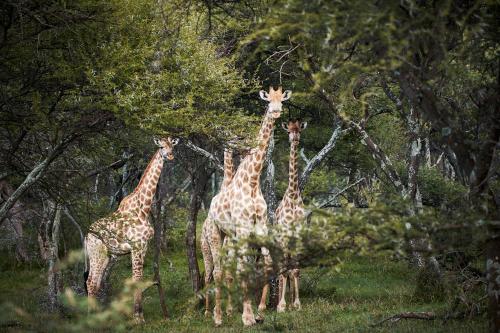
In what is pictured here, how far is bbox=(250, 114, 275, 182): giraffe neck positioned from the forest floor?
→ 2.55 meters

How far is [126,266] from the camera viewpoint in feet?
78.2

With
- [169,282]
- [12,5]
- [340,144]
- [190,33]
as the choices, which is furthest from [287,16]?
[340,144]

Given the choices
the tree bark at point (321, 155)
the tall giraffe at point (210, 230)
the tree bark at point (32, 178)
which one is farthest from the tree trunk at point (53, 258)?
the tree bark at point (321, 155)

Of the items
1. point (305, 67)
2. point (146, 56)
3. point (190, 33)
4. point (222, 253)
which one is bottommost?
point (222, 253)

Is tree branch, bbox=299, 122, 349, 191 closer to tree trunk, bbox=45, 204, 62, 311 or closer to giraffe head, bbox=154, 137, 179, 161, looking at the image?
giraffe head, bbox=154, 137, 179, 161

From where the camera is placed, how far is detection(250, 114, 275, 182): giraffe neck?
1452cm

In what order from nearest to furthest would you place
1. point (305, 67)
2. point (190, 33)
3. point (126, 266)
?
point (305, 67)
point (190, 33)
point (126, 266)

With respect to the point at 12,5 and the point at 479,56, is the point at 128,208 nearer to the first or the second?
the point at 12,5

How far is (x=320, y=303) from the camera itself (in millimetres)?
16578

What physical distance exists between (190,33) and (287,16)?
704cm

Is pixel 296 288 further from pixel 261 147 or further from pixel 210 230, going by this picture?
pixel 261 147

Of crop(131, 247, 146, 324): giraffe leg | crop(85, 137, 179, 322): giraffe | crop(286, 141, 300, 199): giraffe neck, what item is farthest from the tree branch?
crop(131, 247, 146, 324): giraffe leg

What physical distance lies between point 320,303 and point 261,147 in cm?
424

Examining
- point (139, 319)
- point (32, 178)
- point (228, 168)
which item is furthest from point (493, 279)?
point (139, 319)
